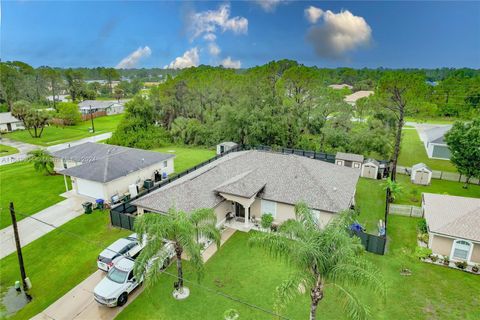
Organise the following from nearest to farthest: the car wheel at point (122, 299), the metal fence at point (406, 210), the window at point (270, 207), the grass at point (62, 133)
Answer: the car wheel at point (122, 299), the window at point (270, 207), the metal fence at point (406, 210), the grass at point (62, 133)

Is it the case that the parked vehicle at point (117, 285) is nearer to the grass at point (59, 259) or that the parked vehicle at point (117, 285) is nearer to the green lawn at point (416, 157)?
the grass at point (59, 259)

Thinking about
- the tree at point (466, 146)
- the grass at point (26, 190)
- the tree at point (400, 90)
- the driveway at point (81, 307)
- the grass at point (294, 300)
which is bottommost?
the driveway at point (81, 307)

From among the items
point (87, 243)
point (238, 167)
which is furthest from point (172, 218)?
point (238, 167)

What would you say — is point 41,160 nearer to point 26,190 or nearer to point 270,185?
point 26,190

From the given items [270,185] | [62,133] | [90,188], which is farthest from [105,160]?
[62,133]

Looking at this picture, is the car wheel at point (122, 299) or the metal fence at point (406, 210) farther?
the metal fence at point (406, 210)

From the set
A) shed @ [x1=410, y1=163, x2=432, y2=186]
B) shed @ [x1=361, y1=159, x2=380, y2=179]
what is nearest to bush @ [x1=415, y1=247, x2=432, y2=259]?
shed @ [x1=410, y1=163, x2=432, y2=186]

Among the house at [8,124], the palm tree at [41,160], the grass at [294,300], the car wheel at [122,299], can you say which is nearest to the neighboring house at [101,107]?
the house at [8,124]
